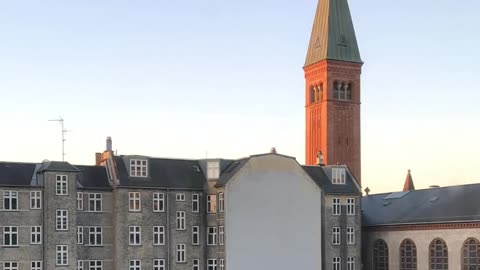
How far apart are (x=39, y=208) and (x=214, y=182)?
614 inches

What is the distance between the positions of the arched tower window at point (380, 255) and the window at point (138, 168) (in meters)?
27.7

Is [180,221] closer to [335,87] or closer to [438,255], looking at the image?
[438,255]

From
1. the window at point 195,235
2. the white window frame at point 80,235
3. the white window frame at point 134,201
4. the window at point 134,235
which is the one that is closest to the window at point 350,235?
the window at point 195,235

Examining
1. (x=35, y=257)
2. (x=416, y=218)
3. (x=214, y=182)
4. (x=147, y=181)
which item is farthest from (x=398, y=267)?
(x=35, y=257)

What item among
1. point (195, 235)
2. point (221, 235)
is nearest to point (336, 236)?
point (221, 235)

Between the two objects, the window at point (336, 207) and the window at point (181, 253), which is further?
the window at point (336, 207)

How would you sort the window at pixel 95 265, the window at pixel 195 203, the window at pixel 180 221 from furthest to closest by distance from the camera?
the window at pixel 195 203, the window at pixel 180 221, the window at pixel 95 265

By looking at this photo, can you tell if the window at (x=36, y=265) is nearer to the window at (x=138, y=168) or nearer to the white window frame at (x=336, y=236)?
the window at (x=138, y=168)

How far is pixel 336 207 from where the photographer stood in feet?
248

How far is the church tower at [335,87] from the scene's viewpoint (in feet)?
352

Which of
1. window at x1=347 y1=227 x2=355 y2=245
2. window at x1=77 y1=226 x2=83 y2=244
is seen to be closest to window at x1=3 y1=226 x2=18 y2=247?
window at x1=77 y1=226 x2=83 y2=244

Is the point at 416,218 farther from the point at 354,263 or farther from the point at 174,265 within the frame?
the point at 174,265

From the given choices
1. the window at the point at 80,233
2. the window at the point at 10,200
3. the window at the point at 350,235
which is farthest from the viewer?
the window at the point at 350,235

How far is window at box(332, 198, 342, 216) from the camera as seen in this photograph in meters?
75.3
